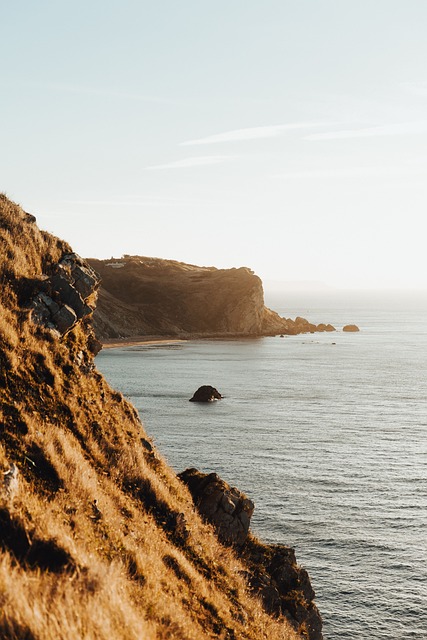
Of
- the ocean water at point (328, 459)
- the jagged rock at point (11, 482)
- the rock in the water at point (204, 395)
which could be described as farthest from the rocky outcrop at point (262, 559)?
the rock in the water at point (204, 395)

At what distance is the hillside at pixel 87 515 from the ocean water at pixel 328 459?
14.9m

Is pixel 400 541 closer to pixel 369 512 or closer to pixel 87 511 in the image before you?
pixel 369 512

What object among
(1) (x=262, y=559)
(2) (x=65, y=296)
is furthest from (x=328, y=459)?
(2) (x=65, y=296)

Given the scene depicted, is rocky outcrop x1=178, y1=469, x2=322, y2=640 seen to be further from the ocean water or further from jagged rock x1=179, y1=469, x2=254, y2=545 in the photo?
the ocean water

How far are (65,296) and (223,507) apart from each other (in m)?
10.3

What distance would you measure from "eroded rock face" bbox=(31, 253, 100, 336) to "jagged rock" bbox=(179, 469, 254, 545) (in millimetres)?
8543

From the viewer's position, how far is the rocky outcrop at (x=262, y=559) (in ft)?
74.4

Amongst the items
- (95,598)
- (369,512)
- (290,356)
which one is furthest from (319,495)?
(290,356)

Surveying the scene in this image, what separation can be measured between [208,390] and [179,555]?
79.7 m

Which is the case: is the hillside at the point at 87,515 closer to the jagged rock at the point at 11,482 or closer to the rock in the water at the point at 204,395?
the jagged rock at the point at 11,482

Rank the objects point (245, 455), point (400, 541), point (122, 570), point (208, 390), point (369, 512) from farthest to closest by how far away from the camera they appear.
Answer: point (208, 390) → point (245, 455) → point (369, 512) → point (400, 541) → point (122, 570)

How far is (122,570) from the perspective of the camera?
13141 mm

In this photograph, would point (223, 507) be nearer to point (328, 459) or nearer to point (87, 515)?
point (87, 515)

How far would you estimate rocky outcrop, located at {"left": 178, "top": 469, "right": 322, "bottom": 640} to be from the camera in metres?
22.7
